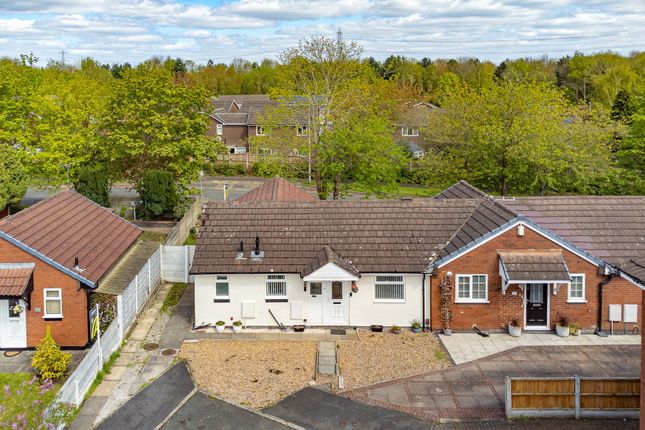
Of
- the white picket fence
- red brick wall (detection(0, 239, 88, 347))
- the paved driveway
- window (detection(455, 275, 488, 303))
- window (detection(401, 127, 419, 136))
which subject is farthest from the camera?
window (detection(401, 127, 419, 136))

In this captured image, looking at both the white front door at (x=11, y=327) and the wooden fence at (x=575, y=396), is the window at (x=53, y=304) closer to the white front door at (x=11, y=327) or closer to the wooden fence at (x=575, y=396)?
the white front door at (x=11, y=327)

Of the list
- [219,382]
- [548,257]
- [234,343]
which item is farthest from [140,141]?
[548,257]

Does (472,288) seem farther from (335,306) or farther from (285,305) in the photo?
(285,305)

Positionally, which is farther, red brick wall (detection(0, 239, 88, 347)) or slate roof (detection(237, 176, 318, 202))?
slate roof (detection(237, 176, 318, 202))

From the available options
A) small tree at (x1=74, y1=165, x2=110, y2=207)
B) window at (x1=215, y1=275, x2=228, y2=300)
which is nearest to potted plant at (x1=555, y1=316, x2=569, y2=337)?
window at (x1=215, y1=275, x2=228, y2=300)

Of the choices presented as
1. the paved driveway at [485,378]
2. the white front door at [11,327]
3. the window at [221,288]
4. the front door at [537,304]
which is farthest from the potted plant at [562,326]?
the white front door at [11,327]

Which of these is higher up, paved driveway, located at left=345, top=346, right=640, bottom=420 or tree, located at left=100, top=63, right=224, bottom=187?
tree, located at left=100, top=63, right=224, bottom=187

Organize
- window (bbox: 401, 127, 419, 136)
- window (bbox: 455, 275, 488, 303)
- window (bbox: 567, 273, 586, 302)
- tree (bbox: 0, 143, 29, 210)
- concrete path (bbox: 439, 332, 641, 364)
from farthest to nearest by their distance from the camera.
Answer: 1. window (bbox: 401, 127, 419, 136)
2. tree (bbox: 0, 143, 29, 210)
3. window (bbox: 455, 275, 488, 303)
4. window (bbox: 567, 273, 586, 302)
5. concrete path (bbox: 439, 332, 641, 364)

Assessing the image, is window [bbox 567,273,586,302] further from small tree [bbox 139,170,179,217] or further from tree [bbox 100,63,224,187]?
small tree [bbox 139,170,179,217]
